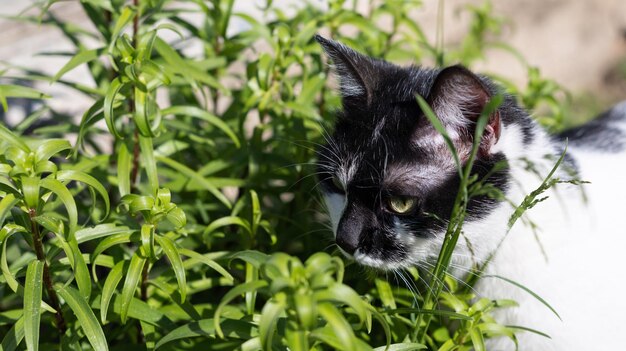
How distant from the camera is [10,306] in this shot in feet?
6.40

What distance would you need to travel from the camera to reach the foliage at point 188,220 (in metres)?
1.25

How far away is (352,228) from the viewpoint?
1474 millimetres

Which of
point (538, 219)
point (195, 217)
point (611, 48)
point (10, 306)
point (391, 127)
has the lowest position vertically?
point (10, 306)

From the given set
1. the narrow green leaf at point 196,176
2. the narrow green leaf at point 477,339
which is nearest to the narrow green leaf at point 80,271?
the narrow green leaf at point 196,176

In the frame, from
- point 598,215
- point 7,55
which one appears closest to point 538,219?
point 598,215

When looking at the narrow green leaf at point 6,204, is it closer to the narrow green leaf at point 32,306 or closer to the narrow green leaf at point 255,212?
the narrow green leaf at point 32,306

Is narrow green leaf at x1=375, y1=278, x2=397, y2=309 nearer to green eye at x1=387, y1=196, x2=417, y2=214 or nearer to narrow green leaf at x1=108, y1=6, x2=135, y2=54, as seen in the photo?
green eye at x1=387, y1=196, x2=417, y2=214

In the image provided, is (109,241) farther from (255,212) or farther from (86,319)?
(255,212)

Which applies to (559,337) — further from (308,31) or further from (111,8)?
(111,8)

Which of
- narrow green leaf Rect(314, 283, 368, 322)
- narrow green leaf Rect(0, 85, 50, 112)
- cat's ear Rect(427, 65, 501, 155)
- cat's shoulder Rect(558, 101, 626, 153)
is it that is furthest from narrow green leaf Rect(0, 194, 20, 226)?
cat's shoulder Rect(558, 101, 626, 153)

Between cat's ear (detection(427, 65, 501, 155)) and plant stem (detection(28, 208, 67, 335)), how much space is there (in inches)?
31.7

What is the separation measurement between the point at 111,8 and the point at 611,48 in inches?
137

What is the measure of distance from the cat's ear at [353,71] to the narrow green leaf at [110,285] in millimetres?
629

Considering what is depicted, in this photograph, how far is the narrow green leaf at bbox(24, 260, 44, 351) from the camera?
4.11 ft
